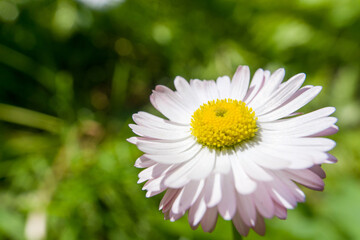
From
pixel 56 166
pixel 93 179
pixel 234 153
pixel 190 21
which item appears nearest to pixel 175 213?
pixel 234 153

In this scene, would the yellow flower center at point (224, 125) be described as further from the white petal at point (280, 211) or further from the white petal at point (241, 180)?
the white petal at point (280, 211)

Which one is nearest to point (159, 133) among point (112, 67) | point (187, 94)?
point (187, 94)

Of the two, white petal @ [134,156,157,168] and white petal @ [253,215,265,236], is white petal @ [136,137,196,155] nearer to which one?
white petal @ [134,156,157,168]

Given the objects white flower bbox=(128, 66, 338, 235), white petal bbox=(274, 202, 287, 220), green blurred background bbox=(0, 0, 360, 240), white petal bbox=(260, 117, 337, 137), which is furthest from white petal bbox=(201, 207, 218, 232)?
green blurred background bbox=(0, 0, 360, 240)

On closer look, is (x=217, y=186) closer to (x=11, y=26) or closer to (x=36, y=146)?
(x=36, y=146)

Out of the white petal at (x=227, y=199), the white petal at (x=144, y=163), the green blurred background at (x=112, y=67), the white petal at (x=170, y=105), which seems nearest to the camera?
the white petal at (x=227, y=199)

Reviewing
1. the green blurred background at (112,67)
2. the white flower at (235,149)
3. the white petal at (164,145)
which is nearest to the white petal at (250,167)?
the white flower at (235,149)

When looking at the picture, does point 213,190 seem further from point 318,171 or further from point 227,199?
point 318,171
